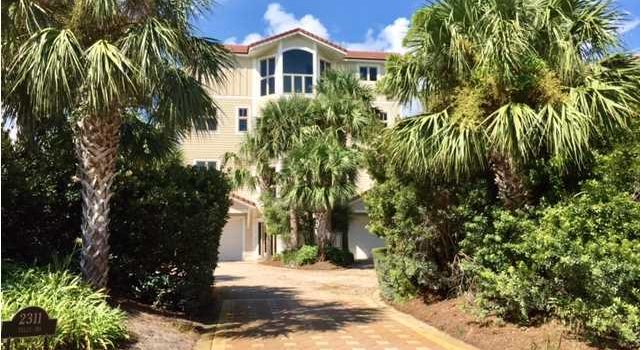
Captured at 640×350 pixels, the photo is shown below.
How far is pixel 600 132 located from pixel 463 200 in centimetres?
248

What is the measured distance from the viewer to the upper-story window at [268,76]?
32.6 meters

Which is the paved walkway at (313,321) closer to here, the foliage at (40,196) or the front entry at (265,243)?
the foliage at (40,196)

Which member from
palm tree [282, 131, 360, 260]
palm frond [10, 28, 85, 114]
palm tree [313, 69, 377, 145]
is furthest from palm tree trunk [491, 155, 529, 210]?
palm tree [282, 131, 360, 260]

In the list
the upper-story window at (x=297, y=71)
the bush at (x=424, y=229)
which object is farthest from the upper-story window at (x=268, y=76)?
the bush at (x=424, y=229)

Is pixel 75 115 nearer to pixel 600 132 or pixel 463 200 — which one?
pixel 463 200

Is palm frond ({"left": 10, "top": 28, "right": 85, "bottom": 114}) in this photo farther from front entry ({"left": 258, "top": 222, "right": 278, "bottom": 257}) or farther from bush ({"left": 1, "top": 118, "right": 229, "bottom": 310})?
Answer: front entry ({"left": 258, "top": 222, "right": 278, "bottom": 257})

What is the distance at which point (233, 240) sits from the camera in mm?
32625

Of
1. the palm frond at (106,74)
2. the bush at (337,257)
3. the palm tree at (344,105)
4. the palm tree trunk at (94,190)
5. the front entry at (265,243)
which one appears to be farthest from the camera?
the front entry at (265,243)

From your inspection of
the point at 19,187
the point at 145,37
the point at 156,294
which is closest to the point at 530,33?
the point at 145,37

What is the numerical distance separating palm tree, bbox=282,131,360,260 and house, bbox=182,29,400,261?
261 inches

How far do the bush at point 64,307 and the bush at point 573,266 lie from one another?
17.5 feet

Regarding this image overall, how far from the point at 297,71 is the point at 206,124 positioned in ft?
75.6

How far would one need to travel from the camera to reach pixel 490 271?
903 centimetres

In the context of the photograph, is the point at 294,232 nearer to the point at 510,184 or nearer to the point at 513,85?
the point at 510,184
